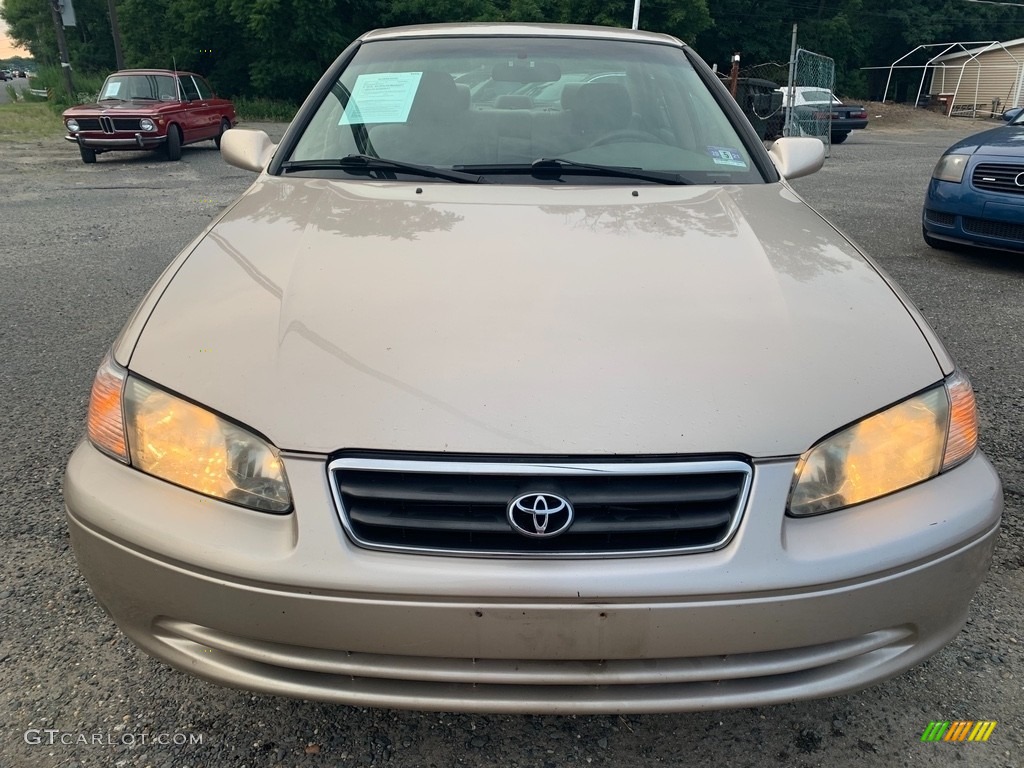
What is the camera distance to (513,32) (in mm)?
2859

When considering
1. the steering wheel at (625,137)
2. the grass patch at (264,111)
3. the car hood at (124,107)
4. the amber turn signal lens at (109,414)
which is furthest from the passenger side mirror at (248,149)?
the grass patch at (264,111)

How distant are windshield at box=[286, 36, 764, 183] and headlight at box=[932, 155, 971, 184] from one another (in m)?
3.86

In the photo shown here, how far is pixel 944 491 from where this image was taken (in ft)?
4.83

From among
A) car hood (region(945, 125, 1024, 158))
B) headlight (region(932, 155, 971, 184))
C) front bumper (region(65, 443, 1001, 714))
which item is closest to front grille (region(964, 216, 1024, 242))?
headlight (region(932, 155, 971, 184))

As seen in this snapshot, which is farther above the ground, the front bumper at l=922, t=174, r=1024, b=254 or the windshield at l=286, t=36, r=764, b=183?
the windshield at l=286, t=36, r=764, b=183

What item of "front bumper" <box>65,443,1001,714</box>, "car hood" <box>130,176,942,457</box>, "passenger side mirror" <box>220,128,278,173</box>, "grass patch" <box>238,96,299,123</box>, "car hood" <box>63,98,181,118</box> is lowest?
"grass patch" <box>238,96,299,123</box>

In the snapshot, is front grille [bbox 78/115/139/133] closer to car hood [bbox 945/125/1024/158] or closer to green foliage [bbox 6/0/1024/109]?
car hood [bbox 945/125/1024/158]

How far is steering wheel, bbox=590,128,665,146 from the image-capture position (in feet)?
8.26

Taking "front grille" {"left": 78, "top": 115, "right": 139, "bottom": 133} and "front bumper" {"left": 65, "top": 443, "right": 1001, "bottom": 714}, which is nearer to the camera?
"front bumper" {"left": 65, "top": 443, "right": 1001, "bottom": 714}

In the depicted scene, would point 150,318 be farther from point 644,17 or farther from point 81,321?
point 644,17

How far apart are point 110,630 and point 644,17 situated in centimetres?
3308

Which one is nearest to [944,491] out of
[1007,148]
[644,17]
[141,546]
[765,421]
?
[765,421]

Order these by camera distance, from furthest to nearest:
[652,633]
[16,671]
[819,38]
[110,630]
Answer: [819,38] → [110,630] → [16,671] → [652,633]

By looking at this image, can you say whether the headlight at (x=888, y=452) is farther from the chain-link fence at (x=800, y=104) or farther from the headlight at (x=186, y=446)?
the chain-link fence at (x=800, y=104)
